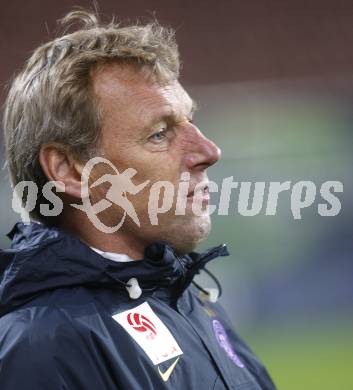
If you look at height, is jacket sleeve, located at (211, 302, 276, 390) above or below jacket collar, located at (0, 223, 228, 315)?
below

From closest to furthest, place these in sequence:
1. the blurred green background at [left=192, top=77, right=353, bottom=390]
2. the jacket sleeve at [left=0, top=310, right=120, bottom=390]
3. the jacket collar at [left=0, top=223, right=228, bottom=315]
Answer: the jacket sleeve at [left=0, top=310, right=120, bottom=390], the jacket collar at [left=0, top=223, right=228, bottom=315], the blurred green background at [left=192, top=77, right=353, bottom=390]

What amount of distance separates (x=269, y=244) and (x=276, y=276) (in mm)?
162

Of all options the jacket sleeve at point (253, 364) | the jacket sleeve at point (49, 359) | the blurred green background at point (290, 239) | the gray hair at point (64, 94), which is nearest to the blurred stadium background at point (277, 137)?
the blurred green background at point (290, 239)

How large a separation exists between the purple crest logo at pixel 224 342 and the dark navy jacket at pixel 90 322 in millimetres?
27

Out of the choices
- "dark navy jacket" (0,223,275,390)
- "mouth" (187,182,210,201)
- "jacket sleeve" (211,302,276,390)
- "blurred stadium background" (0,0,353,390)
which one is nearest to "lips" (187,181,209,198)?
"mouth" (187,182,210,201)

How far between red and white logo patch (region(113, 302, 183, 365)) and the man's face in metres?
0.13

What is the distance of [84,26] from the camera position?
137cm

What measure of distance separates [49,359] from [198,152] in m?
0.42

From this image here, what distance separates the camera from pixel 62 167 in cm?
122

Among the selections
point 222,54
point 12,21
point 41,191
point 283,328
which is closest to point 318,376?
point 283,328

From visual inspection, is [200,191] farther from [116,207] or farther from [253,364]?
[253,364]

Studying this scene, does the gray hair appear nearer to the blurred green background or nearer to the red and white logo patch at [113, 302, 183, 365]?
the red and white logo patch at [113, 302, 183, 365]

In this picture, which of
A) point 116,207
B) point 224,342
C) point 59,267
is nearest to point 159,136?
point 116,207

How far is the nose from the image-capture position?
3.94 feet
